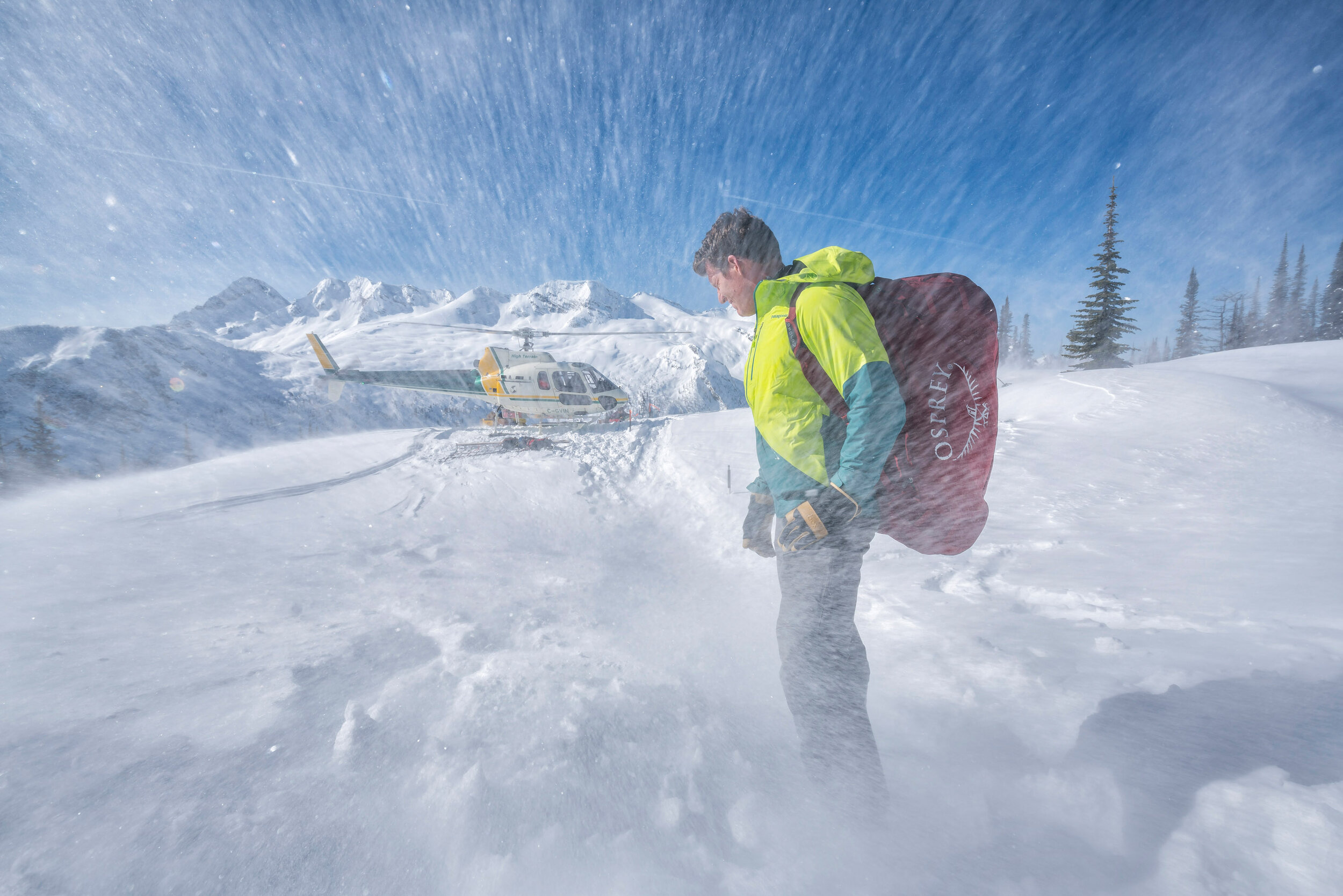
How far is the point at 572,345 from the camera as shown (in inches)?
4006

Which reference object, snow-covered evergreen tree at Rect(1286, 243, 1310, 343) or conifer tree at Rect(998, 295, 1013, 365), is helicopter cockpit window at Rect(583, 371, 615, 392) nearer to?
conifer tree at Rect(998, 295, 1013, 365)

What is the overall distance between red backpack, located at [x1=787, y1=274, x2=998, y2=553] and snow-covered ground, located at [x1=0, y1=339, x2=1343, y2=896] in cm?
105

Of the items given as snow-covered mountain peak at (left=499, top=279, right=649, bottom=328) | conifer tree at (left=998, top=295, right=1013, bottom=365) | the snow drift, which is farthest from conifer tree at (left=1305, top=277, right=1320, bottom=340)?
A: snow-covered mountain peak at (left=499, top=279, right=649, bottom=328)

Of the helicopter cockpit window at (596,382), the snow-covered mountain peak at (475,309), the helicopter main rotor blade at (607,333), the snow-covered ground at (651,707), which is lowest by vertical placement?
the snow-covered ground at (651,707)

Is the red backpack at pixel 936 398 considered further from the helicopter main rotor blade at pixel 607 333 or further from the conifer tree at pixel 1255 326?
the conifer tree at pixel 1255 326

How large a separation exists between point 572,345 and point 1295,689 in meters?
106

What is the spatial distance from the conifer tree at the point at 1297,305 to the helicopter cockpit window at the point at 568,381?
2346 inches

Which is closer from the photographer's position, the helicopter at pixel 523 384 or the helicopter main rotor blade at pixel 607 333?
the helicopter main rotor blade at pixel 607 333

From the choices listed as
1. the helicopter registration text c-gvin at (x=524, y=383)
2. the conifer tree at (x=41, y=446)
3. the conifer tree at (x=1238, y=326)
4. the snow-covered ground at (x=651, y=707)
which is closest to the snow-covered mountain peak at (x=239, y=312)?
the conifer tree at (x=41, y=446)

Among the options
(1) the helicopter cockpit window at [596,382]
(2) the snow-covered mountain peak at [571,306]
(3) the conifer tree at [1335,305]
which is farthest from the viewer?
(2) the snow-covered mountain peak at [571,306]

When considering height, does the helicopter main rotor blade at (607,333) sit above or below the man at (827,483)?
above

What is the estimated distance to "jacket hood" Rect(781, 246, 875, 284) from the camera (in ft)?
5.97

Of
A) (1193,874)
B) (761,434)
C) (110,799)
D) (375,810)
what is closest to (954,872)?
(1193,874)

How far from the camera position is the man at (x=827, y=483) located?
5.45 feet
